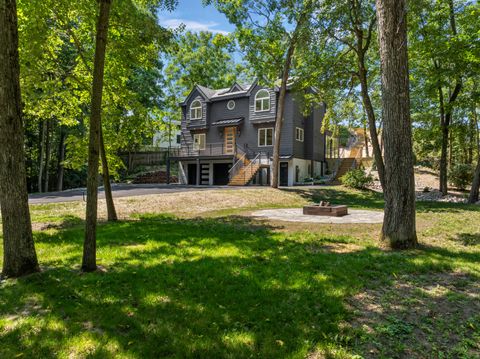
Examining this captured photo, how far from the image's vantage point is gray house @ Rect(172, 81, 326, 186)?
25.6m

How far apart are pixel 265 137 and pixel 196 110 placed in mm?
7860

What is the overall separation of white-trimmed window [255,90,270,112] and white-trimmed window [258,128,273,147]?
169cm

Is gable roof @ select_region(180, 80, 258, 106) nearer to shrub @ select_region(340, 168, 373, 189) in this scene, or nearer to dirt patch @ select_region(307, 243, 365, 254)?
shrub @ select_region(340, 168, 373, 189)

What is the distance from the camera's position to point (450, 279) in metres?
4.75

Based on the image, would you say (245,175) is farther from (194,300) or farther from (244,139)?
(194,300)

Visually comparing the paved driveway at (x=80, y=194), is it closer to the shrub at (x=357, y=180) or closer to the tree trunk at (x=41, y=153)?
the tree trunk at (x=41, y=153)

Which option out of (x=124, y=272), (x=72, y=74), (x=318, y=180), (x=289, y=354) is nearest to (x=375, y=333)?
(x=289, y=354)

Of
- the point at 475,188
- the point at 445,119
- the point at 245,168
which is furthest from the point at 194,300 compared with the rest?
the point at 445,119

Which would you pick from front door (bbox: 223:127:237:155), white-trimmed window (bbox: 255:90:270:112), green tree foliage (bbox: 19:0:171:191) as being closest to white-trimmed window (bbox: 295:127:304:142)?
white-trimmed window (bbox: 255:90:270:112)

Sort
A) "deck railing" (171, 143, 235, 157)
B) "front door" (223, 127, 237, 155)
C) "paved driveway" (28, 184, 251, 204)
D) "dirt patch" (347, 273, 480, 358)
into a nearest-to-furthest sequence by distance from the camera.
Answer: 1. "dirt patch" (347, 273, 480, 358)
2. "paved driveway" (28, 184, 251, 204)
3. "deck railing" (171, 143, 235, 157)
4. "front door" (223, 127, 237, 155)

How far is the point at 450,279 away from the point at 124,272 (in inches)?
193

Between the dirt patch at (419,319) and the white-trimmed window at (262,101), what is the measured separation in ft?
74.5

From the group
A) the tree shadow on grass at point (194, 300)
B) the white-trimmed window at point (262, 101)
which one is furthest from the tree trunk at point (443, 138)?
the tree shadow on grass at point (194, 300)

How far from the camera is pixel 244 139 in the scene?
27703mm
